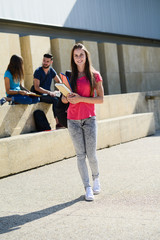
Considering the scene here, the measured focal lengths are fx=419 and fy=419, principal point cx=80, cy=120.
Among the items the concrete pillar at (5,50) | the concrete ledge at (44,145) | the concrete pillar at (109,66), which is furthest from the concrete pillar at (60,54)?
the concrete ledge at (44,145)

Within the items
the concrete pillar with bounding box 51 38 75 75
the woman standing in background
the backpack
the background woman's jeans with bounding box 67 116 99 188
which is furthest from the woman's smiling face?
the concrete pillar with bounding box 51 38 75 75

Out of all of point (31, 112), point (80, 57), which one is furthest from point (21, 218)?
point (31, 112)

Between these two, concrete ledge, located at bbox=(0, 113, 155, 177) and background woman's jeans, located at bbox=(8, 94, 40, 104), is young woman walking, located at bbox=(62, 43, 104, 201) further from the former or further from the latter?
background woman's jeans, located at bbox=(8, 94, 40, 104)

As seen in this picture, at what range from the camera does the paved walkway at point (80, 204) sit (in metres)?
3.75

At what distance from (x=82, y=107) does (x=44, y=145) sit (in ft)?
9.58

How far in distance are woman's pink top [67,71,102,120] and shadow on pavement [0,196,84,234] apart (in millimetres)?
1029

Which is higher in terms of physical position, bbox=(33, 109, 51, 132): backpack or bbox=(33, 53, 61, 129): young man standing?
bbox=(33, 53, 61, 129): young man standing

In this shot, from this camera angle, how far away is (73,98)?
15.8ft

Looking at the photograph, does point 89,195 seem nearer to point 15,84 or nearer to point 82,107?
point 82,107

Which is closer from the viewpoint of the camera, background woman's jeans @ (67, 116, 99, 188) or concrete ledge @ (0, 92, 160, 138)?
background woman's jeans @ (67, 116, 99, 188)

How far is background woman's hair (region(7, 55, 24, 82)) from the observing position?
326 inches

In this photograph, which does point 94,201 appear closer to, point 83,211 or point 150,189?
point 83,211

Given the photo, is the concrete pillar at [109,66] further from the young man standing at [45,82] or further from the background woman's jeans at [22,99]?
the background woman's jeans at [22,99]

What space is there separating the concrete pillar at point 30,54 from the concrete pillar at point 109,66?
330 centimetres
